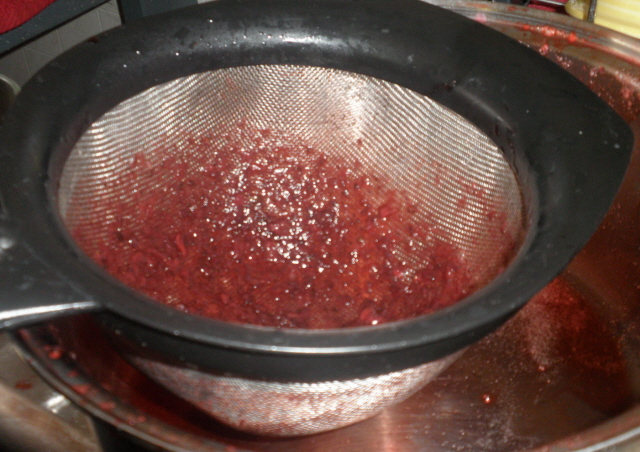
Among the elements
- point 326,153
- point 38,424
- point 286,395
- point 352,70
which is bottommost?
point 38,424

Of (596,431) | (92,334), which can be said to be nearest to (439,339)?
(596,431)

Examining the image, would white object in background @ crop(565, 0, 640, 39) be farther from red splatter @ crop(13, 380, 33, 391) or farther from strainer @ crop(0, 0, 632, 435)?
red splatter @ crop(13, 380, 33, 391)

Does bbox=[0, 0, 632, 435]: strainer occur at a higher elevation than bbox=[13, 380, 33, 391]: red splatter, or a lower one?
higher

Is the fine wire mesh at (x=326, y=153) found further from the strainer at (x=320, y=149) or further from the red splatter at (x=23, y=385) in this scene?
the red splatter at (x=23, y=385)

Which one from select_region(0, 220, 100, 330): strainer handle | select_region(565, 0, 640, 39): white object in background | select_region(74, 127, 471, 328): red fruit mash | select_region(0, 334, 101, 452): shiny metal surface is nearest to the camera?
select_region(0, 220, 100, 330): strainer handle

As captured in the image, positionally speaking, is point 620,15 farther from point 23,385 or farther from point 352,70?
point 23,385

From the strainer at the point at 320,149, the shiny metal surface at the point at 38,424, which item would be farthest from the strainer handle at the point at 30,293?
the shiny metal surface at the point at 38,424

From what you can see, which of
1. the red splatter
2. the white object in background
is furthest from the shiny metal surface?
the white object in background

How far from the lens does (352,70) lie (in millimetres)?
952

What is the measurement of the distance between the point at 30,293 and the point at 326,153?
682 millimetres

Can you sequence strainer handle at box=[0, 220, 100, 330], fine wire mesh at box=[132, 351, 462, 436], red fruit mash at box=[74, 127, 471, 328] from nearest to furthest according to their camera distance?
strainer handle at box=[0, 220, 100, 330] → fine wire mesh at box=[132, 351, 462, 436] → red fruit mash at box=[74, 127, 471, 328]

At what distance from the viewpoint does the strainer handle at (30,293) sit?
50 centimetres

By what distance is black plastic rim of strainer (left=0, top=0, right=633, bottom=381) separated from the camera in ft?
1.70

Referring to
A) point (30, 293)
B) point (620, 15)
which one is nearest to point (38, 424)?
point (30, 293)
